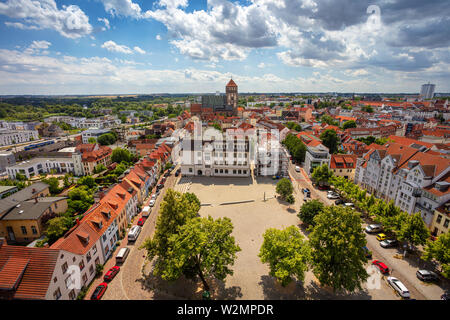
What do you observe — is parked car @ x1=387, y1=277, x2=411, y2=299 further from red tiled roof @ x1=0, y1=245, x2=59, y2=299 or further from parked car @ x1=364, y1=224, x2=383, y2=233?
red tiled roof @ x1=0, y1=245, x2=59, y2=299

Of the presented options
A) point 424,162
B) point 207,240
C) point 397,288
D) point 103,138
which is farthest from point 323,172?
point 103,138

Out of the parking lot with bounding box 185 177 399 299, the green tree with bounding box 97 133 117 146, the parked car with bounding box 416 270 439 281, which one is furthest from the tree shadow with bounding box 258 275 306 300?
the green tree with bounding box 97 133 117 146

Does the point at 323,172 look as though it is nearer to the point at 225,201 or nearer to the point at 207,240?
the point at 225,201

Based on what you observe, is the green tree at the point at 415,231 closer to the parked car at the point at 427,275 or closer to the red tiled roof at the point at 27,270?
the parked car at the point at 427,275

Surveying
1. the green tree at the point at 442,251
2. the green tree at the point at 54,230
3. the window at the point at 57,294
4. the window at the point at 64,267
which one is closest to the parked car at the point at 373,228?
the green tree at the point at 442,251

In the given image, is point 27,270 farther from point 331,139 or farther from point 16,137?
point 16,137
